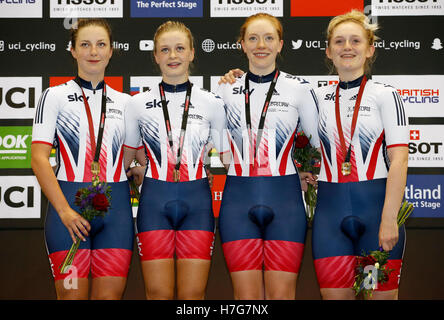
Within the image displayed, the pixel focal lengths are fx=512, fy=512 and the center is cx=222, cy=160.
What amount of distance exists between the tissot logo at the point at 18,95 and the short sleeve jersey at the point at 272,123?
2053 mm

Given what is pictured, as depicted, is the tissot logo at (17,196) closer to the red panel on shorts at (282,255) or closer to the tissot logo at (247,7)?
the tissot logo at (247,7)

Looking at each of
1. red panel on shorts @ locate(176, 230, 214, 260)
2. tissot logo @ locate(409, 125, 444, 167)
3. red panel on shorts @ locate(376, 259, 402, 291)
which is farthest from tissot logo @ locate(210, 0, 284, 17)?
red panel on shorts @ locate(376, 259, 402, 291)

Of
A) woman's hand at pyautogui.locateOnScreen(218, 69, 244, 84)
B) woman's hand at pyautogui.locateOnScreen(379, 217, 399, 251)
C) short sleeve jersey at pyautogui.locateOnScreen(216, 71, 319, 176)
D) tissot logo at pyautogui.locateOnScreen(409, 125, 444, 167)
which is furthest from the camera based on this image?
tissot logo at pyautogui.locateOnScreen(409, 125, 444, 167)

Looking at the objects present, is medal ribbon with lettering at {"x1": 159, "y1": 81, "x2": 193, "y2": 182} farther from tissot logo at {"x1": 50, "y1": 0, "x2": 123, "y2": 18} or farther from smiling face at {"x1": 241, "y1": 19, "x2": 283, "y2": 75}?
tissot logo at {"x1": 50, "y1": 0, "x2": 123, "y2": 18}

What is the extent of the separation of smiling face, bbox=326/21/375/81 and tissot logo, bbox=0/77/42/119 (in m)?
2.68

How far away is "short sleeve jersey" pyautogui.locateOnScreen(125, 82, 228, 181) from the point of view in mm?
3213

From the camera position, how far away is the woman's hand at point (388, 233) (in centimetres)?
283

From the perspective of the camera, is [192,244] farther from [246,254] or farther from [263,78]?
[263,78]

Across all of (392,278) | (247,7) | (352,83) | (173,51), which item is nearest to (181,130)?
(173,51)

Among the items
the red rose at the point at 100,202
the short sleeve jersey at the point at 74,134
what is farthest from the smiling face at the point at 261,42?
the red rose at the point at 100,202

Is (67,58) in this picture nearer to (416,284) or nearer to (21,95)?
(21,95)

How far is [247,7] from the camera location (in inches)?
177

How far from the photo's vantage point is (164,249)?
3.06 metres

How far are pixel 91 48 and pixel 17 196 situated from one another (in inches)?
72.7
